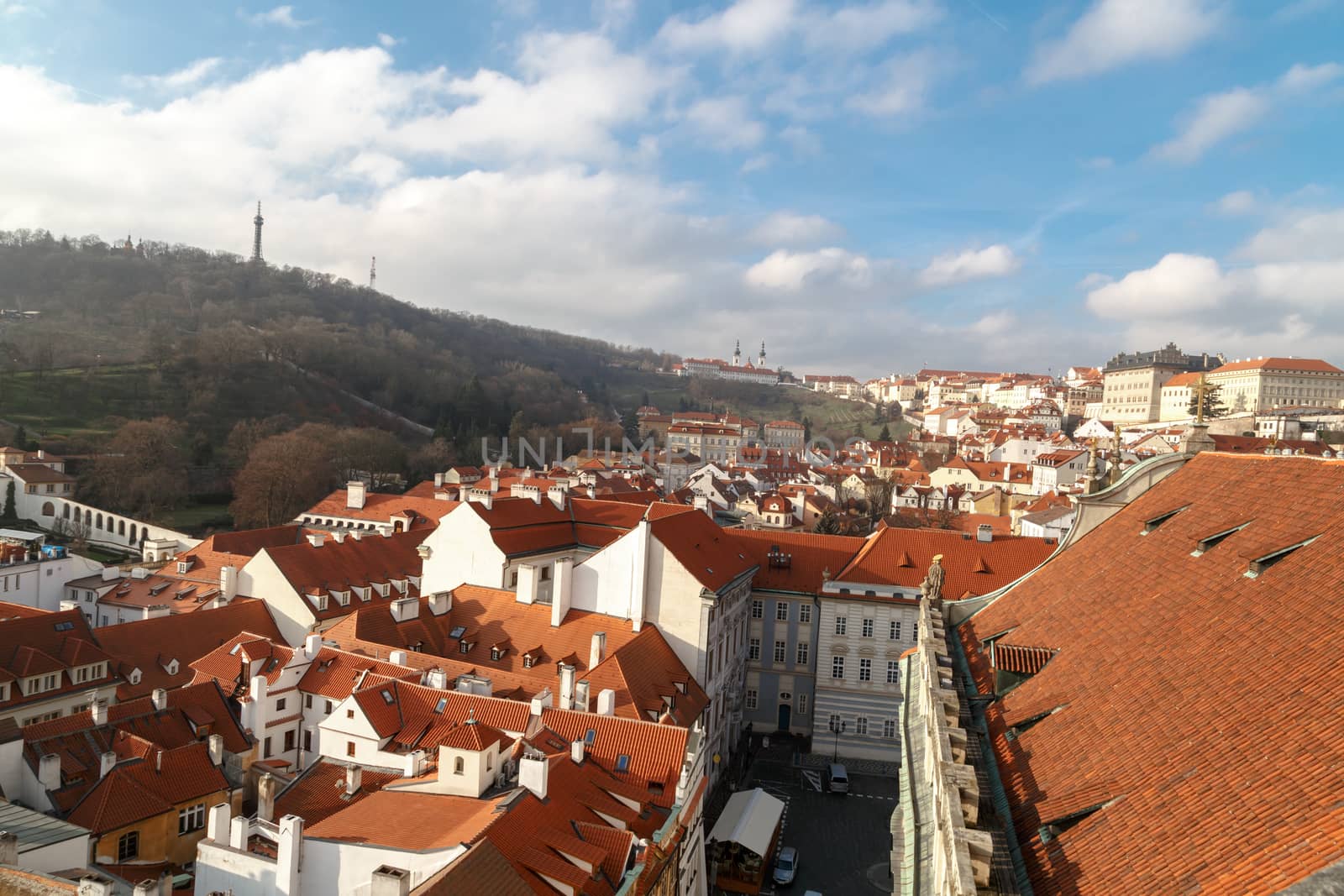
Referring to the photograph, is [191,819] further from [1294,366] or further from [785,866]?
[1294,366]

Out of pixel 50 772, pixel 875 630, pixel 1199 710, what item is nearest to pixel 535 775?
pixel 50 772

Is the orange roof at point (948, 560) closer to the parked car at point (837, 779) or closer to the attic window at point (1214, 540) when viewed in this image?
the parked car at point (837, 779)

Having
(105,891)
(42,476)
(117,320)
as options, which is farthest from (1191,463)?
(117,320)

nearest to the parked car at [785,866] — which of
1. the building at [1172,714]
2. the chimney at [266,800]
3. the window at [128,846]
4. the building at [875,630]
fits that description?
the building at [875,630]

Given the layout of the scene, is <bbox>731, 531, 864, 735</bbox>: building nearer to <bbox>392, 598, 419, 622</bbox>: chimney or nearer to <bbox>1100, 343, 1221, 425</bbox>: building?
<bbox>392, 598, 419, 622</bbox>: chimney

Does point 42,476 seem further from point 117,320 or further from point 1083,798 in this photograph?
point 1083,798

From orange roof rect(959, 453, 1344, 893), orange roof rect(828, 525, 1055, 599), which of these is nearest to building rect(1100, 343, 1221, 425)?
orange roof rect(828, 525, 1055, 599)
